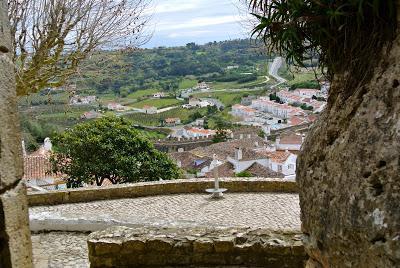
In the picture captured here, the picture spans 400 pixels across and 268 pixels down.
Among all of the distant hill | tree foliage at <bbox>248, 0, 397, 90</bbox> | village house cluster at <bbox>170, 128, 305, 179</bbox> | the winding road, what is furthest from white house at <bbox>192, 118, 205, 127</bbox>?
tree foliage at <bbox>248, 0, 397, 90</bbox>

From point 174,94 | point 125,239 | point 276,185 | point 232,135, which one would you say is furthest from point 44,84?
point 174,94

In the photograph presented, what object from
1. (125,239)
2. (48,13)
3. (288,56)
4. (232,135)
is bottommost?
(232,135)

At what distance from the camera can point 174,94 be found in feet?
252

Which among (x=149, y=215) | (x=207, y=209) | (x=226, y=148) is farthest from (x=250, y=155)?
(x=149, y=215)

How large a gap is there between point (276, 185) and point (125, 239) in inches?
268

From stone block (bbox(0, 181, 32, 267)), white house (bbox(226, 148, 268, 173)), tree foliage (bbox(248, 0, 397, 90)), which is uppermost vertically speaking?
tree foliage (bbox(248, 0, 397, 90))

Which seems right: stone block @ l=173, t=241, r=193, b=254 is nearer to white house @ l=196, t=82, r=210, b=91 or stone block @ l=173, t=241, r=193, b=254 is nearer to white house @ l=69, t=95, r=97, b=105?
white house @ l=69, t=95, r=97, b=105

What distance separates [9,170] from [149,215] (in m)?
7.87

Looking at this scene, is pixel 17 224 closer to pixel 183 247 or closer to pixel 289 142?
pixel 183 247

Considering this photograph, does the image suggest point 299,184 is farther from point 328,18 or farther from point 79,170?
point 79,170

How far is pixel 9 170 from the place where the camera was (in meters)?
2.98

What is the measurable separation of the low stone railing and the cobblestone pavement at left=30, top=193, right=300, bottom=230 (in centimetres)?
22

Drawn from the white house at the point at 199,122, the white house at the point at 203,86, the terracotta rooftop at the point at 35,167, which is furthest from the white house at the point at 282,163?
the white house at the point at 203,86

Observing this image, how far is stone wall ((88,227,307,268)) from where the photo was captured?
19.3 ft
